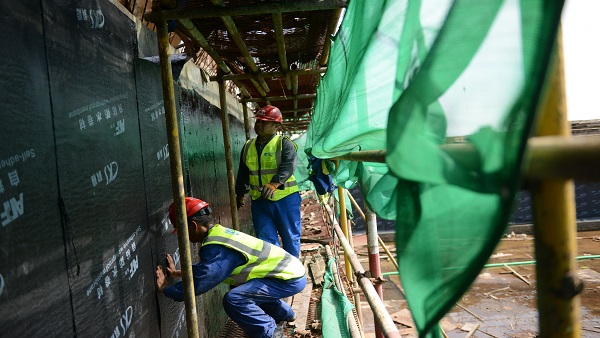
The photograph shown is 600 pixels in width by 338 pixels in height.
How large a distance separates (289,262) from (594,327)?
956 centimetres

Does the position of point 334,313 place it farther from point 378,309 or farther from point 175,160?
point 175,160

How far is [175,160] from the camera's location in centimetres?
251

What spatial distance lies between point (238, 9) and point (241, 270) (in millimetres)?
2058

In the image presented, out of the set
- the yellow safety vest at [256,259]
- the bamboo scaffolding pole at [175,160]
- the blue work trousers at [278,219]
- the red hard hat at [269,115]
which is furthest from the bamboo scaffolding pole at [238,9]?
the blue work trousers at [278,219]

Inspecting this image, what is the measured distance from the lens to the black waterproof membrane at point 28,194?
1.44m

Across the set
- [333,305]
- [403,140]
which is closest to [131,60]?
[403,140]

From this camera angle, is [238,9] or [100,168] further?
[238,9]

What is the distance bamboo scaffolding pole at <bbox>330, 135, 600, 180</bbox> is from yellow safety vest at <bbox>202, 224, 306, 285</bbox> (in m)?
2.80

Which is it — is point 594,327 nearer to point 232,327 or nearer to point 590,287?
point 590,287

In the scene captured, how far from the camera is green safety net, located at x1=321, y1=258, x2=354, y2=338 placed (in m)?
4.19

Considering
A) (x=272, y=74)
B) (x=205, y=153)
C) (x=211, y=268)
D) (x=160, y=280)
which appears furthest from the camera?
(x=272, y=74)

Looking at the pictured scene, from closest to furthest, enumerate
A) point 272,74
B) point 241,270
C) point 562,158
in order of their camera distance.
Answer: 1. point 562,158
2. point 241,270
3. point 272,74

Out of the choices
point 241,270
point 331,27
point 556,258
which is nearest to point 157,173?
point 241,270

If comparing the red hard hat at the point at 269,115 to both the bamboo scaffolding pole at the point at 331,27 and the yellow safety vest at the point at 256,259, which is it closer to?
the bamboo scaffolding pole at the point at 331,27
